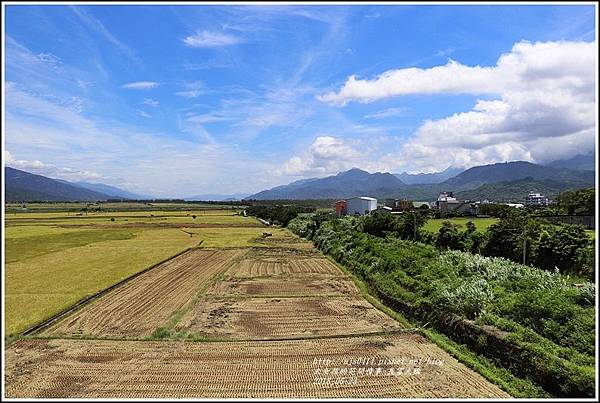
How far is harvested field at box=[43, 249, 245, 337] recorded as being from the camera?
→ 563 inches

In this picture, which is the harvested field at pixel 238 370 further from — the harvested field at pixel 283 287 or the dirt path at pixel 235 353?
the harvested field at pixel 283 287

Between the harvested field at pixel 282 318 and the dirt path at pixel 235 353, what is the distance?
1.5 inches

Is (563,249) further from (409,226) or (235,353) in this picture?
(409,226)

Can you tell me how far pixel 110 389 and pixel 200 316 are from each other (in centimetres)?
631

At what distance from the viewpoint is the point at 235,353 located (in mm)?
11852

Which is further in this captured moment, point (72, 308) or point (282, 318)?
point (72, 308)

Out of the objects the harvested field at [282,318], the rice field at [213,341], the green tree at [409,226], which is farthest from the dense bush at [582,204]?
the harvested field at [282,318]

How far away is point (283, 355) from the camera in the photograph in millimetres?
11641

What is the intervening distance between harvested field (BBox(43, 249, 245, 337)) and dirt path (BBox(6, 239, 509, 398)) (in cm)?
6

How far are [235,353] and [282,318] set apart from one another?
3.84 meters

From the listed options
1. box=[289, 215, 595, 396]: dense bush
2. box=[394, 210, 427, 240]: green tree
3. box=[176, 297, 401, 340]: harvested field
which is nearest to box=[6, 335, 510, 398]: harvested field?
box=[176, 297, 401, 340]: harvested field

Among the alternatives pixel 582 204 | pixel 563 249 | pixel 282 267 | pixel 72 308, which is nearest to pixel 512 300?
pixel 563 249

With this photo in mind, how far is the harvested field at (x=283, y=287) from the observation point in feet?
65.7

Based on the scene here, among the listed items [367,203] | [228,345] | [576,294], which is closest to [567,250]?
[576,294]
